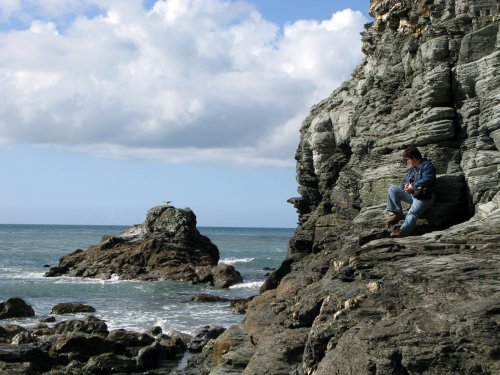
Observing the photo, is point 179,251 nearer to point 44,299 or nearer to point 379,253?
point 44,299

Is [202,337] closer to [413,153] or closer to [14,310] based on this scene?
[413,153]

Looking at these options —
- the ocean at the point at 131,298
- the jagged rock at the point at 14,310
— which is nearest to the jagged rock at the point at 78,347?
the ocean at the point at 131,298

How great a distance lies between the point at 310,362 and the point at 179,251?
39.8 m

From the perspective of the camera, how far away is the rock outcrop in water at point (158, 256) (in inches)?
1849

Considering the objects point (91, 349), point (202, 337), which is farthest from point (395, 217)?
point (91, 349)

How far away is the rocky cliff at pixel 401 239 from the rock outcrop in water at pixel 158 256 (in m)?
21.4

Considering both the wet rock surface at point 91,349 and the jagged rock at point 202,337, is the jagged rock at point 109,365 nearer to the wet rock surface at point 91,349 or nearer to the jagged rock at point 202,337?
the wet rock surface at point 91,349

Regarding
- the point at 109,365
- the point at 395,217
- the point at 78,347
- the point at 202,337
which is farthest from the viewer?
the point at 202,337

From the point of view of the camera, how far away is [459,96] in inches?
702

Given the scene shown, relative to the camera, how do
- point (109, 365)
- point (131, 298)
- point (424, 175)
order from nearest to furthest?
point (424, 175), point (109, 365), point (131, 298)

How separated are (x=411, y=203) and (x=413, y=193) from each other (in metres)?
0.54

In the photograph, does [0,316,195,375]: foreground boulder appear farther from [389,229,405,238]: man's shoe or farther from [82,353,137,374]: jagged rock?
[389,229,405,238]: man's shoe

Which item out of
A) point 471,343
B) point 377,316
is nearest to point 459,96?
point 377,316

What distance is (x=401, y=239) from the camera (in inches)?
589
